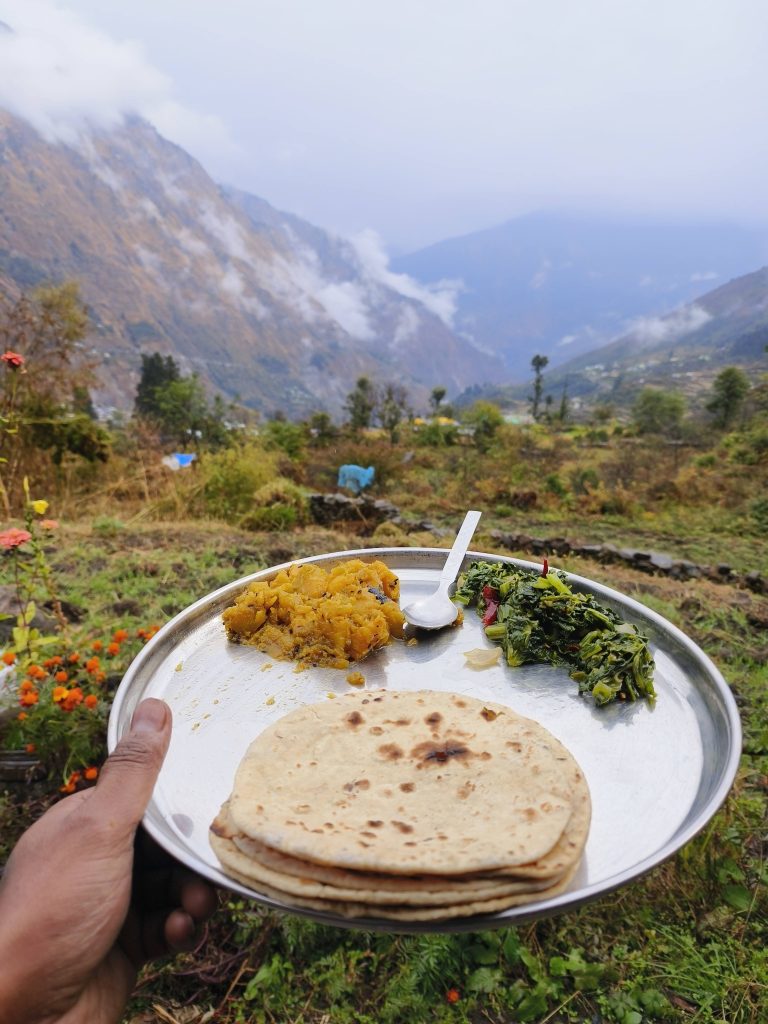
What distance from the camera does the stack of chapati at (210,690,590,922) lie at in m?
1.25

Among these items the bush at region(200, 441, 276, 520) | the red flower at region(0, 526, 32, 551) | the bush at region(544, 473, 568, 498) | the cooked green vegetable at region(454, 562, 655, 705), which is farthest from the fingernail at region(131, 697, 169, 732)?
the bush at region(544, 473, 568, 498)

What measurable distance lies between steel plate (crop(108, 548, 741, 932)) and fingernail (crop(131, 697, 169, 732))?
11 centimetres

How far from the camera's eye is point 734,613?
512cm

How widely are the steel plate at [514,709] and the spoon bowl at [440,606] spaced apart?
68mm

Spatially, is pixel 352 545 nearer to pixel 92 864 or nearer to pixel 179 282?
pixel 92 864

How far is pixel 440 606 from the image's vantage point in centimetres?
226

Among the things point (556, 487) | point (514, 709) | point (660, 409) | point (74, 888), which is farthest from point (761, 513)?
point (660, 409)

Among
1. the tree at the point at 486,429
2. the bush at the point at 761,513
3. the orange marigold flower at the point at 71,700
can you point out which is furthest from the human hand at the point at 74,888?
the tree at the point at 486,429

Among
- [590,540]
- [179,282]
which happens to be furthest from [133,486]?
[179,282]

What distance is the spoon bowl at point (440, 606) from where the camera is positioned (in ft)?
7.20

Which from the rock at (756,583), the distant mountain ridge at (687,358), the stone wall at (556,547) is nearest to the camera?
the rock at (756,583)

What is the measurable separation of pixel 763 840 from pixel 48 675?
3.97 metres

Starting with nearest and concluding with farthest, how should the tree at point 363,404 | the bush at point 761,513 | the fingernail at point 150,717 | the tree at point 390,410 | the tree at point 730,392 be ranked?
1. the fingernail at point 150,717
2. the bush at point 761,513
3. the tree at point 730,392
4. the tree at point 363,404
5. the tree at point 390,410

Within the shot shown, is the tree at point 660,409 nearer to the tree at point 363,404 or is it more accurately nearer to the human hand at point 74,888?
the tree at point 363,404
